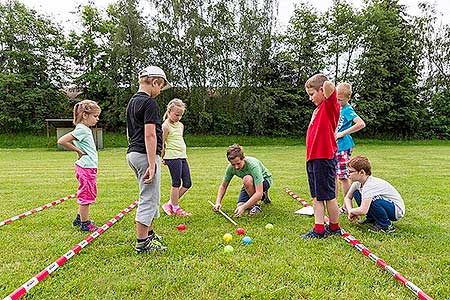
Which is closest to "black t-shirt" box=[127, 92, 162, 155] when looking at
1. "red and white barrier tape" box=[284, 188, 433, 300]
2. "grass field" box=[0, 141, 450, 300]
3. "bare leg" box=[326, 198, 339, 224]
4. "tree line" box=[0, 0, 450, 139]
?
"grass field" box=[0, 141, 450, 300]

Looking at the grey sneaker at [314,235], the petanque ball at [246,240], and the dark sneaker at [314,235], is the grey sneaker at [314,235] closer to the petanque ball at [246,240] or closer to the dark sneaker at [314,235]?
the dark sneaker at [314,235]

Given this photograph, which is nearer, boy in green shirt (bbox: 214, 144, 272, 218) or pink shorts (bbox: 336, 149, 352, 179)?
boy in green shirt (bbox: 214, 144, 272, 218)

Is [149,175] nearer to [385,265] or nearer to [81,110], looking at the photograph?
[81,110]

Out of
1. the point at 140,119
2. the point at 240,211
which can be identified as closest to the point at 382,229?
the point at 240,211

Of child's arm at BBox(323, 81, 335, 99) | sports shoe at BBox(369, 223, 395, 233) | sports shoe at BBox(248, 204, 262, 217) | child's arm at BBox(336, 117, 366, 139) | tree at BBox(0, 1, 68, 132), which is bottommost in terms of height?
sports shoe at BBox(248, 204, 262, 217)

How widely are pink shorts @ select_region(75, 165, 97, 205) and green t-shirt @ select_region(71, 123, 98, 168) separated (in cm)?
6

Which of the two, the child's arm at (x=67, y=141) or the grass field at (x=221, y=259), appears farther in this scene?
the child's arm at (x=67, y=141)

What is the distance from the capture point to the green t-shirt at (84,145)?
389 cm

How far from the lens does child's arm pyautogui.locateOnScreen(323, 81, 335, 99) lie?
10.4 feet

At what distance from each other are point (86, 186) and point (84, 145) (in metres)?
0.45

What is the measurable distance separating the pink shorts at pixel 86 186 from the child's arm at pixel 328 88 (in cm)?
256

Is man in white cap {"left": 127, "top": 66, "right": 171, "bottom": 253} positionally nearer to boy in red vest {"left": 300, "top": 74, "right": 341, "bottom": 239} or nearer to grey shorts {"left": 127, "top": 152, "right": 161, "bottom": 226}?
grey shorts {"left": 127, "top": 152, "right": 161, "bottom": 226}

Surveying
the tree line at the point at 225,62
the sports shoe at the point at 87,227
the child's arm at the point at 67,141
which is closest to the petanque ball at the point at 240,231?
the sports shoe at the point at 87,227

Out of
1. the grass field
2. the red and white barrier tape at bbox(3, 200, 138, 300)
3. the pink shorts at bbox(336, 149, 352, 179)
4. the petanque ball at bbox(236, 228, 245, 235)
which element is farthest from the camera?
the pink shorts at bbox(336, 149, 352, 179)
